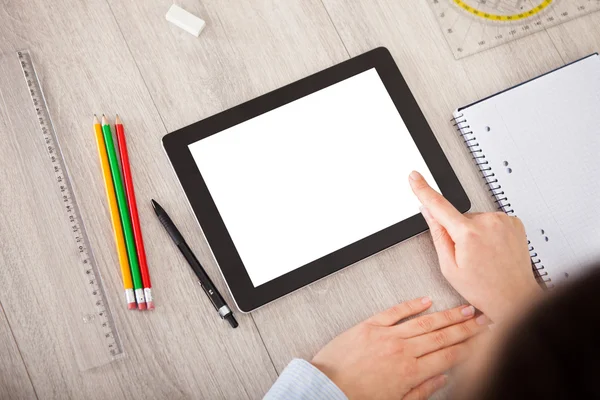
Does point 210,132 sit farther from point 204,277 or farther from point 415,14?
point 415,14

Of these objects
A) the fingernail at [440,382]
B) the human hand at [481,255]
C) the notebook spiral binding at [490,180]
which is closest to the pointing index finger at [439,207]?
the human hand at [481,255]

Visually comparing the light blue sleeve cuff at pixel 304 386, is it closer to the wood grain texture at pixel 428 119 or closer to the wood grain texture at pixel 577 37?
the wood grain texture at pixel 428 119

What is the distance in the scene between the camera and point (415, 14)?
3.04ft

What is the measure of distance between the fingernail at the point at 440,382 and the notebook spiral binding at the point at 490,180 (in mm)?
222

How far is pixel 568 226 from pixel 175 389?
65 centimetres

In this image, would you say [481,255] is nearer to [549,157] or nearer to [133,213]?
[549,157]

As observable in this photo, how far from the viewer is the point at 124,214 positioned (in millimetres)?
767

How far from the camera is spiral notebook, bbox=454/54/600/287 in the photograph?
829 mm

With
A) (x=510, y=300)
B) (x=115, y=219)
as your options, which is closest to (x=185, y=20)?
(x=115, y=219)

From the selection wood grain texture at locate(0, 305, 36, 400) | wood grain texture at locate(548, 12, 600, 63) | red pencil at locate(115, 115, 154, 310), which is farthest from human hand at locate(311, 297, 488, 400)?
wood grain texture at locate(548, 12, 600, 63)

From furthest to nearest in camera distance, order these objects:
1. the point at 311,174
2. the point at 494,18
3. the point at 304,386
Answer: the point at 494,18, the point at 311,174, the point at 304,386

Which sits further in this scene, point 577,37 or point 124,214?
point 577,37

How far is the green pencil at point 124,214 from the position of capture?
0.74 m

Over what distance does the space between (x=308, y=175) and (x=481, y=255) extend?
0.94 feet
